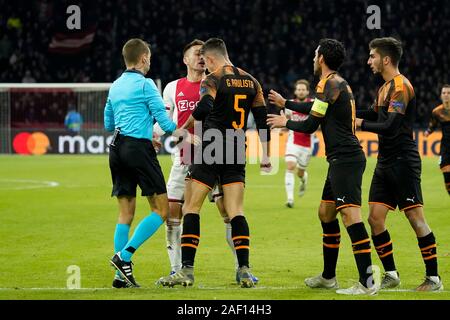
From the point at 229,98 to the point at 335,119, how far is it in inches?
40.8

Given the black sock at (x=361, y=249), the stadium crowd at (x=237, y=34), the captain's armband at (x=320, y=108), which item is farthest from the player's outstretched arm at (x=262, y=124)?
the stadium crowd at (x=237, y=34)

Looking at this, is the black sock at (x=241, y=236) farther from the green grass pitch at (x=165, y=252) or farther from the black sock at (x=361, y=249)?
the black sock at (x=361, y=249)

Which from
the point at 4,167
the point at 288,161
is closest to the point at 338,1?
the point at 4,167

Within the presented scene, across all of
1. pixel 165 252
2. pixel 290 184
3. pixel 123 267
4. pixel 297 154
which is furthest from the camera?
pixel 297 154

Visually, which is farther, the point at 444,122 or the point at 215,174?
the point at 444,122

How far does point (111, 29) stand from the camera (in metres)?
38.8

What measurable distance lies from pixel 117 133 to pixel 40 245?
3.80 m

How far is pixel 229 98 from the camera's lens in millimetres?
8492

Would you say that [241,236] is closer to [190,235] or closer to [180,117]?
[190,235]

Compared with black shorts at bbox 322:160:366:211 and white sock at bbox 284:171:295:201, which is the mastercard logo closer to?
white sock at bbox 284:171:295:201

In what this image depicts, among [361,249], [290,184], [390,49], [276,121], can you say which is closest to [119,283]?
[276,121]
